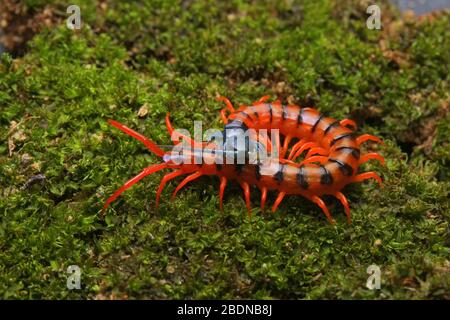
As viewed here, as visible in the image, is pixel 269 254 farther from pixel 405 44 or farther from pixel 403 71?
pixel 405 44

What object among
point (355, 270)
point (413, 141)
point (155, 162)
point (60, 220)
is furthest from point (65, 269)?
point (413, 141)

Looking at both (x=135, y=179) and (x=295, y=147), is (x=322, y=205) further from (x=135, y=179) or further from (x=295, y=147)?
(x=135, y=179)

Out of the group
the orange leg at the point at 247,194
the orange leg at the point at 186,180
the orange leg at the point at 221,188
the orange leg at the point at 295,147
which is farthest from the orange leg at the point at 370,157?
the orange leg at the point at 186,180

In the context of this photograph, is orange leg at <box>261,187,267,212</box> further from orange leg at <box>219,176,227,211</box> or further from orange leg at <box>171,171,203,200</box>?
orange leg at <box>171,171,203,200</box>

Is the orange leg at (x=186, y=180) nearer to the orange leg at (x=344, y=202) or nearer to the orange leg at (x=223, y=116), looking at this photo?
the orange leg at (x=223, y=116)

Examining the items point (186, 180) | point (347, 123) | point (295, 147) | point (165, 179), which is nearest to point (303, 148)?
point (295, 147)

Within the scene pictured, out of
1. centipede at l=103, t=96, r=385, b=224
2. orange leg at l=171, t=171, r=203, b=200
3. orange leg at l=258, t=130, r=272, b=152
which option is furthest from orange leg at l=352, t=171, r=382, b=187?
orange leg at l=171, t=171, r=203, b=200
